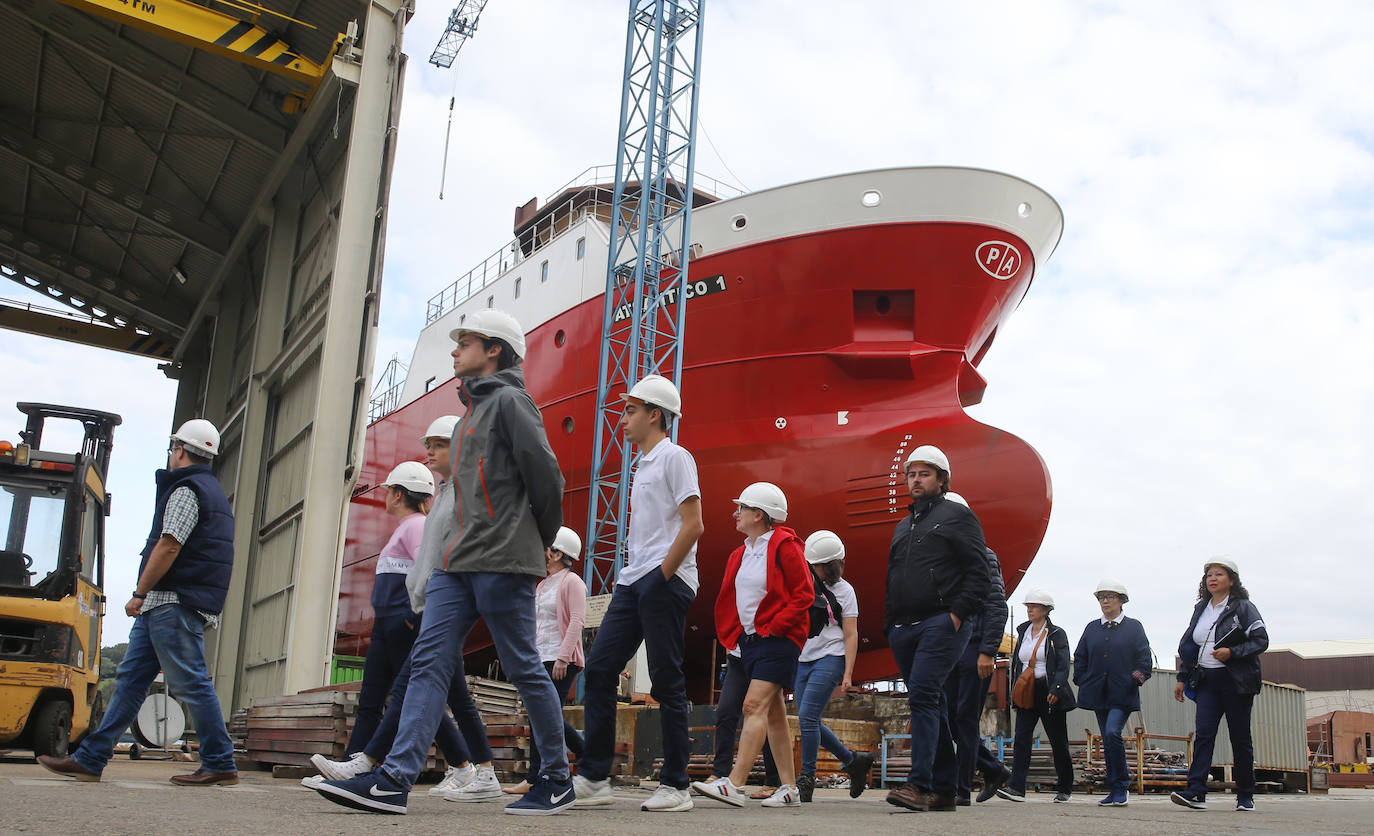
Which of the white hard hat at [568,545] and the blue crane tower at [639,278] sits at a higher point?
the blue crane tower at [639,278]

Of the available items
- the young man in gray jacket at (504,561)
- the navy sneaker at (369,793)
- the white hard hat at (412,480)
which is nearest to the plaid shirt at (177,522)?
the white hard hat at (412,480)

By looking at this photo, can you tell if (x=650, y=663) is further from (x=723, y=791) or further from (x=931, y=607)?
(x=931, y=607)

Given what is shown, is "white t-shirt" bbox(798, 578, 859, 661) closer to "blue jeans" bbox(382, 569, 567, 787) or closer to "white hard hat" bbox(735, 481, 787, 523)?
"white hard hat" bbox(735, 481, 787, 523)

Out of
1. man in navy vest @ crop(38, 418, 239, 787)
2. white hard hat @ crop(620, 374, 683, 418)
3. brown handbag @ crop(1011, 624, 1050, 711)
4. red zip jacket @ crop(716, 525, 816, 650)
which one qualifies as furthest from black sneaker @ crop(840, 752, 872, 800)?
man in navy vest @ crop(38, 418, 239, 787)

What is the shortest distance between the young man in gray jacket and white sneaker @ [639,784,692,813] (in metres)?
0.50

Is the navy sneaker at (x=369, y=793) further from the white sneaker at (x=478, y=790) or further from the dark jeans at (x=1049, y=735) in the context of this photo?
the dark jeans at (x=1049, y=735)

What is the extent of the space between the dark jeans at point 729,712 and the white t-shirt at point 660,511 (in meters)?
1.45

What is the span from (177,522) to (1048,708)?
5.81 m

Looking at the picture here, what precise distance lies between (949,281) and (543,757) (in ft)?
38.7

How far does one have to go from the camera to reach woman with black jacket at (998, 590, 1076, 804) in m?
7.95

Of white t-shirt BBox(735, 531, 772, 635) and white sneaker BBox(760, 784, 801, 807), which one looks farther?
white t-shirt BBox(735, 531, 772, 635)

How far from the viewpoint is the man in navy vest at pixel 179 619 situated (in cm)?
513

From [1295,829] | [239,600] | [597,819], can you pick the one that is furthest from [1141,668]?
[239,600]

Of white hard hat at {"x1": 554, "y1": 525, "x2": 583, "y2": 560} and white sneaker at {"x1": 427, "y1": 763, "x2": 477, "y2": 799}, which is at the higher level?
white hard hat at {"x1": 554, "y1": 525, "x2": 583, "y2": 560}
